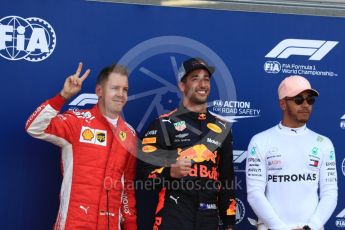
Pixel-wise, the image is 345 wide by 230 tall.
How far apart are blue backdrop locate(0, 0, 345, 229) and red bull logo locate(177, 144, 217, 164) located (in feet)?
1.95

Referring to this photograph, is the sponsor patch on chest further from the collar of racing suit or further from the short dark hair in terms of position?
the collar of racing suit

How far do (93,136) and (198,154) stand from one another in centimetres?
71

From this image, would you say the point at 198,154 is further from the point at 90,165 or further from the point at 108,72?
the point at 108,72

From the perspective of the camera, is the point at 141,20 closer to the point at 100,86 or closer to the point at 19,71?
the point at 100,86

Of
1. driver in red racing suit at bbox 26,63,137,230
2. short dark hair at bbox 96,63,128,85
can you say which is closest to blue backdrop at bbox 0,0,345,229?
short dark hair at bbox 96,63,128,85

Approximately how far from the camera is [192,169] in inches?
139

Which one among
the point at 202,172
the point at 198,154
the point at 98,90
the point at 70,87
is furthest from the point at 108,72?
the point at 202,172

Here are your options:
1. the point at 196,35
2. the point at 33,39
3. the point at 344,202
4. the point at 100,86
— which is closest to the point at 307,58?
the point at 196,35

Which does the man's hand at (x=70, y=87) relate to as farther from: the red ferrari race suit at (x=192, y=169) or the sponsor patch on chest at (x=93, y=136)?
the red ferrari race suit at (x=192, y=169)

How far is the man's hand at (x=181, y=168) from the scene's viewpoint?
3330 mm

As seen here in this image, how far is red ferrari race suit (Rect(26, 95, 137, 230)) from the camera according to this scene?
135 inches

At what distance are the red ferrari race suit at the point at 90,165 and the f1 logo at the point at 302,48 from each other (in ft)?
→ 4.41

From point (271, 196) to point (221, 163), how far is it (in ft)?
1.30

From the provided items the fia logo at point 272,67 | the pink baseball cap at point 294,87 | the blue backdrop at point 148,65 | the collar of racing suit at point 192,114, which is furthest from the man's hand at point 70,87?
the fia logo at point 272,67
